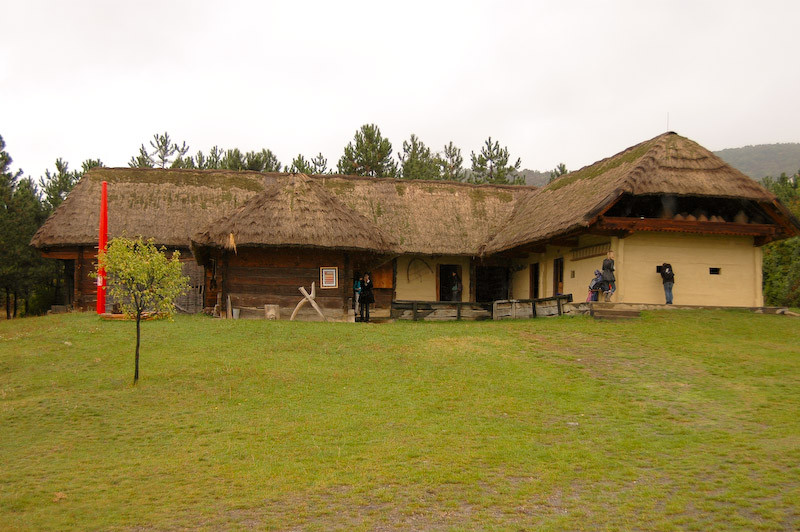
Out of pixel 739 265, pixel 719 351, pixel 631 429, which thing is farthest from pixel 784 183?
pixel 631 429

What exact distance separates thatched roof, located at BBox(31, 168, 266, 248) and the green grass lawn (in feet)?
32.0

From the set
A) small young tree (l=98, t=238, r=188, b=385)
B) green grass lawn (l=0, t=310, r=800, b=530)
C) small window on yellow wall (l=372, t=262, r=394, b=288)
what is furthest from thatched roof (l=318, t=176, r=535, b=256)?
small young tree (l=98, t=238, r=188, b=385)

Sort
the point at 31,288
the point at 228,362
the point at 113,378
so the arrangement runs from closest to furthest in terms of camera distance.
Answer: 1. the point at 113,378
2. the point at 228,362
3. the point at 31,288

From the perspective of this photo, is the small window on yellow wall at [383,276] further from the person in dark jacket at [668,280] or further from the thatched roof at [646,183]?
the person in dark jacket at [668,280]

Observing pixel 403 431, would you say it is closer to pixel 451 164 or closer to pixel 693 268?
pixel 693 268

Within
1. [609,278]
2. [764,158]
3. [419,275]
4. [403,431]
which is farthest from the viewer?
[764,158]

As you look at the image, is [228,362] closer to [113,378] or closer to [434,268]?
[113,378]

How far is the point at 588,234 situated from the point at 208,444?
15372 millimetres

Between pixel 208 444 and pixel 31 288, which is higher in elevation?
pixel 31 288

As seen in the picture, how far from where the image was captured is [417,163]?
44.1m

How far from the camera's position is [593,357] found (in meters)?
14.6

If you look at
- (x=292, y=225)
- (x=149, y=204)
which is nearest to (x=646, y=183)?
(x=292, y=225)

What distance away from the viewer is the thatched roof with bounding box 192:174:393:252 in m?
A: 21.1

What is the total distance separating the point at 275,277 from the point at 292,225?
1.79 meters
